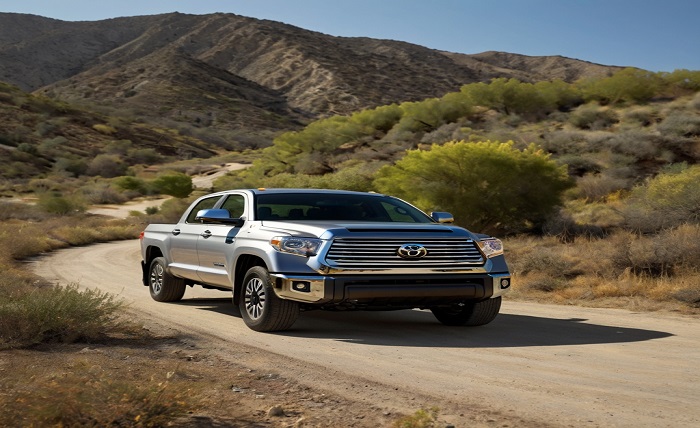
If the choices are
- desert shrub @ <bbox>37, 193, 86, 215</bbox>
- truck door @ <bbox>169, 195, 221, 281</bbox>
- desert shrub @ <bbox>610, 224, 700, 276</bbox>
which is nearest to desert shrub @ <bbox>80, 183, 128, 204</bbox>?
desert shrub @ <bbox>37, 193, 86, 215</bbox>

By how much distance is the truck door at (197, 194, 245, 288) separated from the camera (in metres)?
9.79

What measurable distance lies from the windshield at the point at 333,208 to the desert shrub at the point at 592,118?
3355 centimetres

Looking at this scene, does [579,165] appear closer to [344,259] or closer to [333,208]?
[333,208]

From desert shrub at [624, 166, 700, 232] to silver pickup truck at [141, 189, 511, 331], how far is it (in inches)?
445

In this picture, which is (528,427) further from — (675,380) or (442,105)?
(442,105)

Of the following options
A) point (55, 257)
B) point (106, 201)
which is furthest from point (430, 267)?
point (106, 201)

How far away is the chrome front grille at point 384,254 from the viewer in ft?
27.5

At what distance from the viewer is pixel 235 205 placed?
1057 cm

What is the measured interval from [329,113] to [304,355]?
117100 mm

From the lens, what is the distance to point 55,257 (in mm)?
22219

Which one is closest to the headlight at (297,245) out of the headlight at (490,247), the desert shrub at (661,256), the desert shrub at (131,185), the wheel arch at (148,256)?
the headlight at (490,247)

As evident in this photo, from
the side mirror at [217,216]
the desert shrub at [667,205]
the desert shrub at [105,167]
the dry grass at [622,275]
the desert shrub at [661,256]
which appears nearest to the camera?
the side mirror at [217,216]

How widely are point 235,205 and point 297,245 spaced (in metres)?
2.20

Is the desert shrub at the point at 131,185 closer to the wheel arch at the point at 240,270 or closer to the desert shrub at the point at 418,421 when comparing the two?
the wheel arch at the point at 240,270
